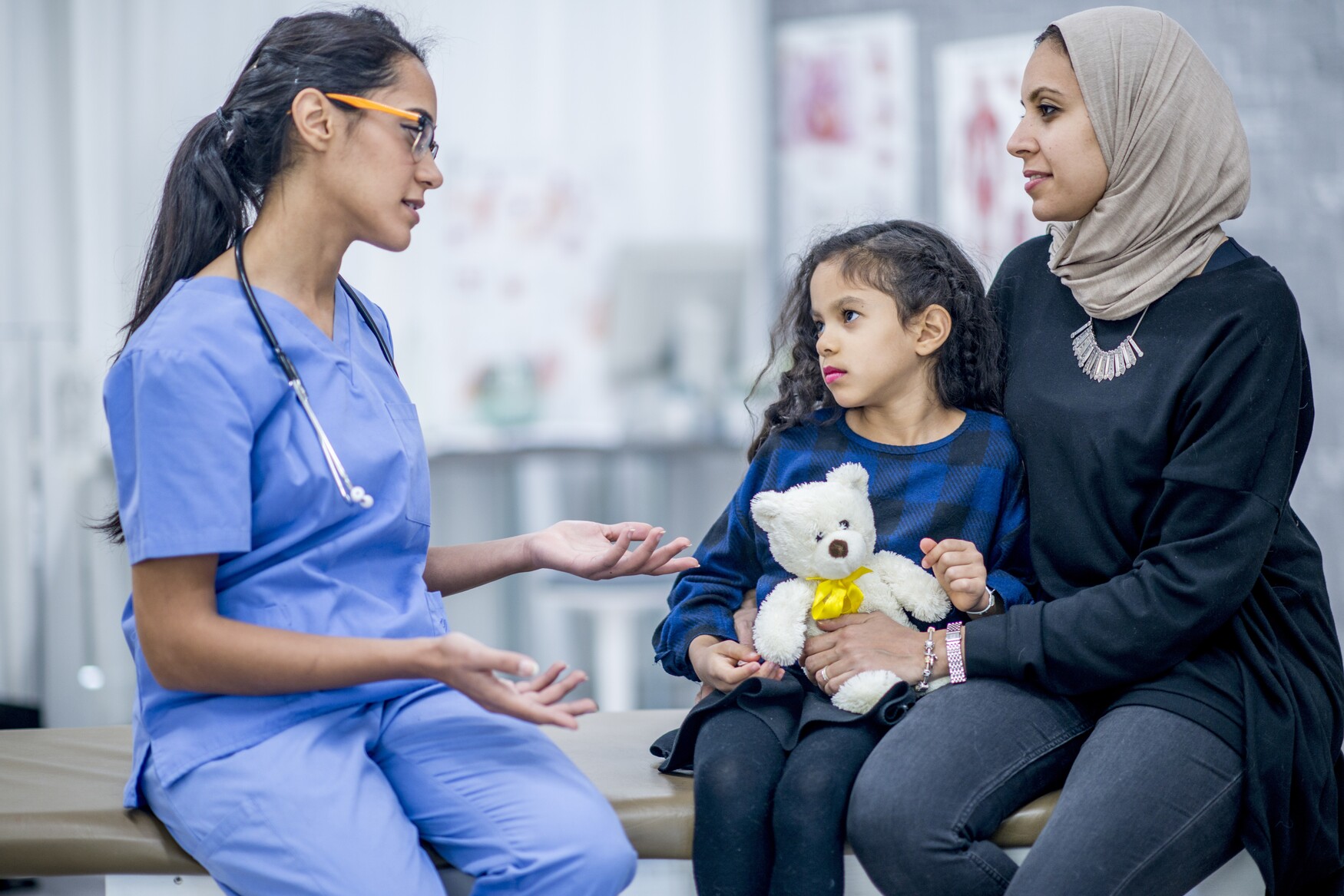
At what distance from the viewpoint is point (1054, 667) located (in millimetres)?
1565

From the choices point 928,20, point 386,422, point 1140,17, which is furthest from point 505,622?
point 1140,17

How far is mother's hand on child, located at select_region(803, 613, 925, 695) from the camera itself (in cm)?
162

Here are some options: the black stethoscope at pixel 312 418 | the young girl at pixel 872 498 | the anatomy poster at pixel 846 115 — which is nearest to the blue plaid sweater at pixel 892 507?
the young girl at pixel 872 498

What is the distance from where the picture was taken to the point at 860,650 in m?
1.63

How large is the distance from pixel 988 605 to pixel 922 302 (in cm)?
45

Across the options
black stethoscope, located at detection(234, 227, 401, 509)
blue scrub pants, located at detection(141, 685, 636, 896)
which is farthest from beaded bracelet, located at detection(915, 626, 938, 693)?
black stethoscope, located at detection(234, 227, 401, 509)

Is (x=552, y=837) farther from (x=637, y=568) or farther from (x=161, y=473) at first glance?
(x=161, y=473)

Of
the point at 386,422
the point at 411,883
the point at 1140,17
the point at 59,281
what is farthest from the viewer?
the point at 59,281

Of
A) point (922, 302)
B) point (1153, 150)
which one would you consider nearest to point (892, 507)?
point (922, 302)

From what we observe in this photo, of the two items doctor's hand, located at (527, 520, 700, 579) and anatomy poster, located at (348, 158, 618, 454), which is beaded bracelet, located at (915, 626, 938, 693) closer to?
doctor's hand, located at (527, 520, 700, 579)

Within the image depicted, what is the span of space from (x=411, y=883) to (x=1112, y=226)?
1233 mm

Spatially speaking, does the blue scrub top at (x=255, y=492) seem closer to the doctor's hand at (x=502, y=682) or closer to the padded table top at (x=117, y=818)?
the padded table top at (x=117, y=818)

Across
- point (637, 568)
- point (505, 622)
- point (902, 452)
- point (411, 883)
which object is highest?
point (902, 452)

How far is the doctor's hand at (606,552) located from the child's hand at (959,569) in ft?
1.08
